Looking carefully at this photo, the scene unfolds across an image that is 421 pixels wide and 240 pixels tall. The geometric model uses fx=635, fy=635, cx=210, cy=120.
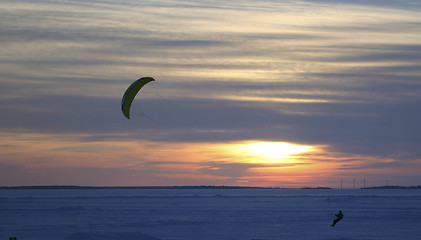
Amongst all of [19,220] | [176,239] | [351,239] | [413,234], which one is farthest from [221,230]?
[19,220]

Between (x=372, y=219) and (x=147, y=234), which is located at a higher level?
(x=372, y=219)

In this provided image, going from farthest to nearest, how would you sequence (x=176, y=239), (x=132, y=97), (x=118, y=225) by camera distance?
(x=118, y=225) → (x=176, y=239) → (x=132, y=97)

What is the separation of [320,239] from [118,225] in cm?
1623

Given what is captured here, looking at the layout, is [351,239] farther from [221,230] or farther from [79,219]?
[79,219]

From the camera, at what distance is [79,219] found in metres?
54.0

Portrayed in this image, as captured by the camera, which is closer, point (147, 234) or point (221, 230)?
point (147, 234)

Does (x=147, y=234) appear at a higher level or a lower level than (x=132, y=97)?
lower

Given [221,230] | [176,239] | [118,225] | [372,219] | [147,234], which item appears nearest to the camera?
[176,239]

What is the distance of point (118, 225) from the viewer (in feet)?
153

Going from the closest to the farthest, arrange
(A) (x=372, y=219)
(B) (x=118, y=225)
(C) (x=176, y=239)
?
(C) (x=176, y=239) → (B) (x=118, y=225) → (A) (x=372, y=219)

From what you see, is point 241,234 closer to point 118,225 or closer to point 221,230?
point 221,230

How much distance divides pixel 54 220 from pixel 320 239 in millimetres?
24691

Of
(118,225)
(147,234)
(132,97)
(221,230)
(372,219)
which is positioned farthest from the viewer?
(372,219)

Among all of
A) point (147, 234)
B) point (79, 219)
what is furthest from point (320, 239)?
point (79, 219)
